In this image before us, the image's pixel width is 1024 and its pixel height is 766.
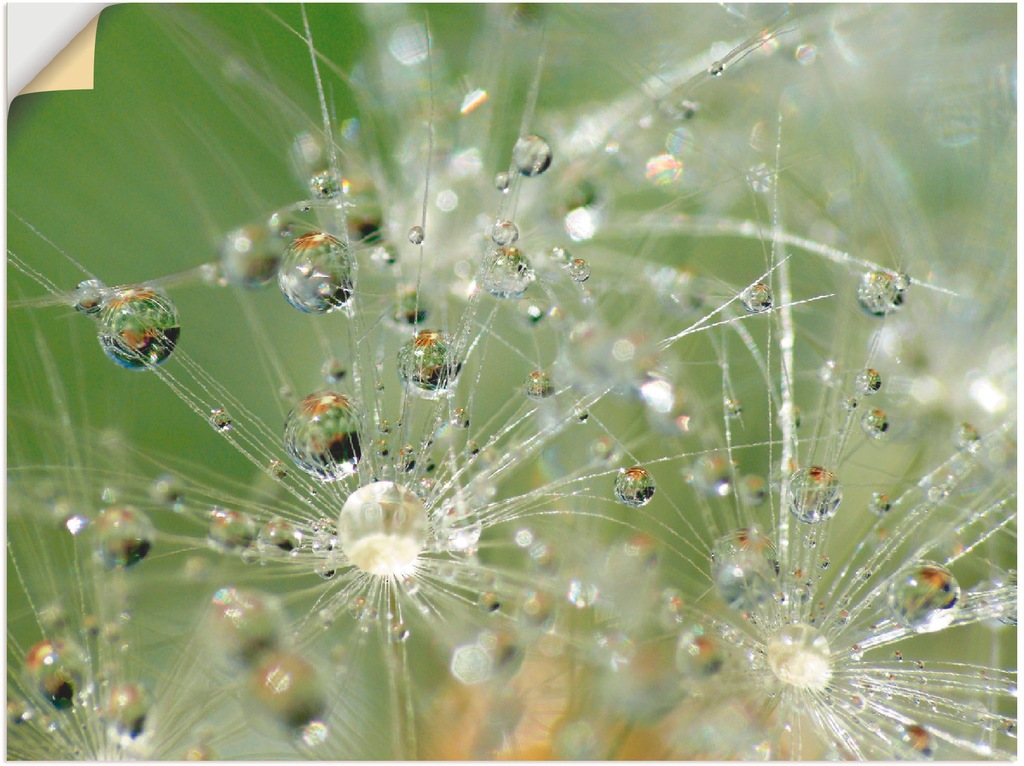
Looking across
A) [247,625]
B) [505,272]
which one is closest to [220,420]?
[247,625]

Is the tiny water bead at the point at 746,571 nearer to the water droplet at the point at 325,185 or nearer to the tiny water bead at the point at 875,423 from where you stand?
the tiny water bead at the point at 875,423

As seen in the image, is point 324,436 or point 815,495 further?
point 815,495

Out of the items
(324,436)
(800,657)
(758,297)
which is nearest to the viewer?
(324,436)

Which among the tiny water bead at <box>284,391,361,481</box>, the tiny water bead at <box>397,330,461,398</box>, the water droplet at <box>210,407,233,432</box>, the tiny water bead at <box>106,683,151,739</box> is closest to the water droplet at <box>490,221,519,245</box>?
the tiny water bead at <box>397,330,461,398</box>

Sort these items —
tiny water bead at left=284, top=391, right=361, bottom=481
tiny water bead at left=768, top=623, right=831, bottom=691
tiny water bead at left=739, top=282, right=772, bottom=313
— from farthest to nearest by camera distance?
tiny water bead at left=739, top=282, right=772, bottom=313 < tiny water bead at left=768, top=623, right=831, bottom=691 < tiny water bead at left=284, top=391, right=361, bottom=481

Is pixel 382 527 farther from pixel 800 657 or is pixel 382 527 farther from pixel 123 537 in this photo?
pixel 800 657

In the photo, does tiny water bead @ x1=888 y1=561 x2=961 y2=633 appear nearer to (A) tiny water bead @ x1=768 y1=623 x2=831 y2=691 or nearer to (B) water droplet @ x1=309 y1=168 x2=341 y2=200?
(A) tiny water bead @ x1=768 y1=623 x2=831 y2=691

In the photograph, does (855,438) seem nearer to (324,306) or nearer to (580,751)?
(580,751)
